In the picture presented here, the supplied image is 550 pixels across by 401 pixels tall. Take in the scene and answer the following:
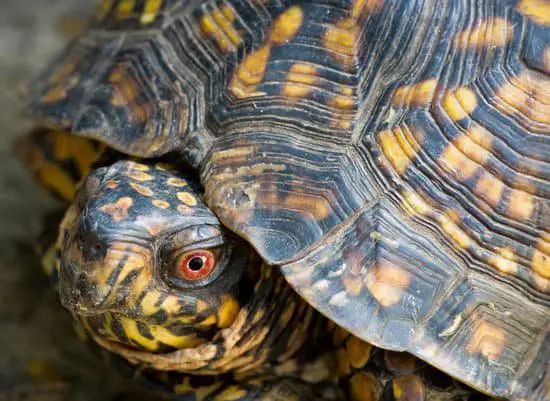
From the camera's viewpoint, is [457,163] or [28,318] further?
[28,318]

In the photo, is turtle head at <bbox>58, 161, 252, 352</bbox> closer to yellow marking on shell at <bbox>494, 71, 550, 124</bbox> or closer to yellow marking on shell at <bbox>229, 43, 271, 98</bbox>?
yellow marking on shell at <bbox>229, 43, 271, 98</bbox>

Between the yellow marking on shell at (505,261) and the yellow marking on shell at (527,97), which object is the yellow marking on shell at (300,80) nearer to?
the yellow marking on shell at (527,97)

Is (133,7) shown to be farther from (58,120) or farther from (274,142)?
(274,142)

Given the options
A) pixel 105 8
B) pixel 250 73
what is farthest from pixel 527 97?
pixel 105 8

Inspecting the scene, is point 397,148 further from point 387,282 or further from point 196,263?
point 196,263

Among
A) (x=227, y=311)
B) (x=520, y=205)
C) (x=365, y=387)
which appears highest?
(x=520, y=205)

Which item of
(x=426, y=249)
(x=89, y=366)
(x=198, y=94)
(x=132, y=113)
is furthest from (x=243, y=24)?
(x=89, y=366)
